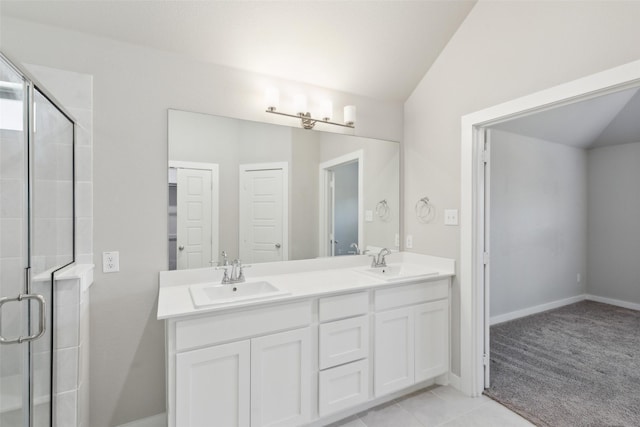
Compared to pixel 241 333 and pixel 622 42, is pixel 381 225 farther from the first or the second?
pixel 622 42

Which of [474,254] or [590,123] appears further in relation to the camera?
[590,123]

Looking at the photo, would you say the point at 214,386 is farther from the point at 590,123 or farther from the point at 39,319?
the point at 590,123

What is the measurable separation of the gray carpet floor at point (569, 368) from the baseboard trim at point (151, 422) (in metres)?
2.18

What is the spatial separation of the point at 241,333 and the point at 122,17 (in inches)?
71.4

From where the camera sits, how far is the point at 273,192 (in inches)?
88.7

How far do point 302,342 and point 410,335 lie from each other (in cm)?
83

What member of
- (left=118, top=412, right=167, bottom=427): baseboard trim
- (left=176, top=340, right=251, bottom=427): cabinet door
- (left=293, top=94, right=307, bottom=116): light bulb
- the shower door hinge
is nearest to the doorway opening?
the shower door hinge

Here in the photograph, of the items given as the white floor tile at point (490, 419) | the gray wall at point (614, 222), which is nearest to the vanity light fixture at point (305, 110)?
the white floor tile at point (490, 419)

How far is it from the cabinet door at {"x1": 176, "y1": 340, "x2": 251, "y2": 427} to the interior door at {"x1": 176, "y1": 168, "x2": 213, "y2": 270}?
25.6 inches

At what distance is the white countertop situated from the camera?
158cm

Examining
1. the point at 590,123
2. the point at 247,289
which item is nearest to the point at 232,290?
the point at 247,289

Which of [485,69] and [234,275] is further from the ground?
[485,69]

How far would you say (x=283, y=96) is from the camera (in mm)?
2279

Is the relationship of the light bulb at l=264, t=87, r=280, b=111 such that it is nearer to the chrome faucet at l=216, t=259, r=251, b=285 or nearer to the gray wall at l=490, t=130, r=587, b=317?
the chrome faucet at l=216, t=259, r=251, b=285
